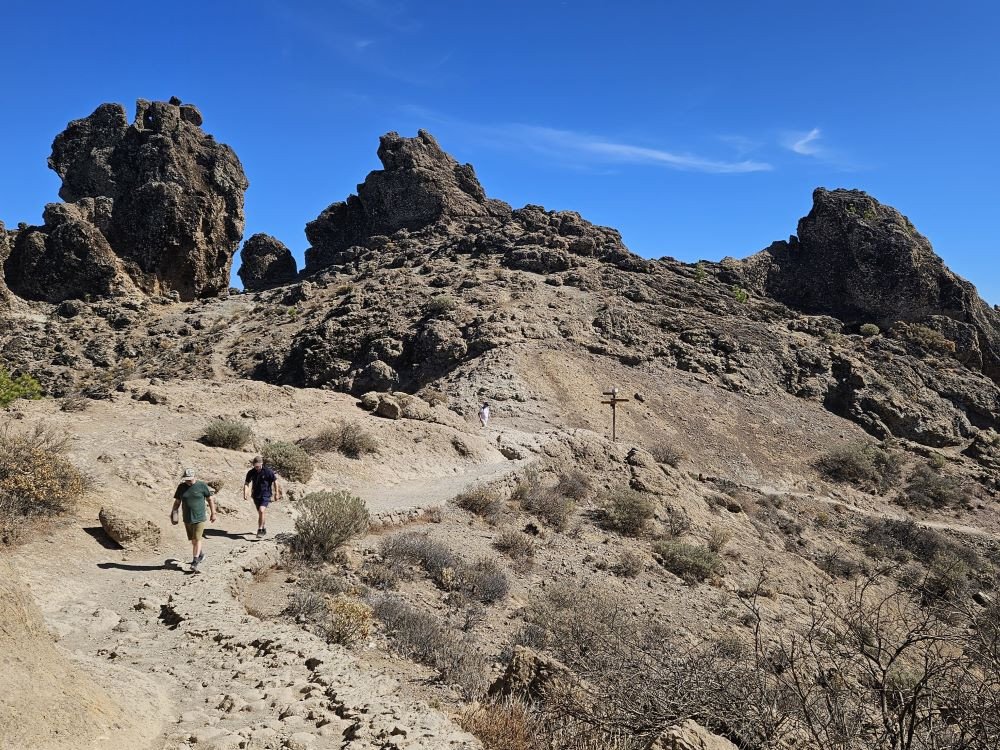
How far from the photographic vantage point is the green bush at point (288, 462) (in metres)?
13.3

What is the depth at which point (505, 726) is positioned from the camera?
15.2ft

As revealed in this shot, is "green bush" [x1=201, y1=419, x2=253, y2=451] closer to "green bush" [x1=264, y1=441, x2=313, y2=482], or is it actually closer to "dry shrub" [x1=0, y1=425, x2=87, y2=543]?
"green bush" [x1=264, y1=441, x2=313, y2=482]

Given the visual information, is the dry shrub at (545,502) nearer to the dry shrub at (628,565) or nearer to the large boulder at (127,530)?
the dry shrub at (628,565)

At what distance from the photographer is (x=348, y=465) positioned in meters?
15.3

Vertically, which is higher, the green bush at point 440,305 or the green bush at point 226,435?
the green bush at point 440,305

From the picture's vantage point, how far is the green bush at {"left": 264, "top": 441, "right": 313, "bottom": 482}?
523 inches

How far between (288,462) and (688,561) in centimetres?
913

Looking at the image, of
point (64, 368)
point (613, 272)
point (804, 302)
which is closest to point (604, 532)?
point (613, 272)

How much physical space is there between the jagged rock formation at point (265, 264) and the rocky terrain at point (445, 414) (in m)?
0.37

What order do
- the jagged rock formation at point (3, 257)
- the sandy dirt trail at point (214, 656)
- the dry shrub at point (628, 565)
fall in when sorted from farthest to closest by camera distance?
the jagged rock formation at point (3, 257)
the dry shrub at point (628, 565)
the sandy dirt trail at point (214, 656)

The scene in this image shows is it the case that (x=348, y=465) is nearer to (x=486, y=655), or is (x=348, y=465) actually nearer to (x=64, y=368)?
(x=486, y=655)

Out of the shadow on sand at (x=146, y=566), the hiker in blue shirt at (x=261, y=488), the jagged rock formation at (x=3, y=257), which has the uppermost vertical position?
the jagged rock formation at (x=3, y=257)

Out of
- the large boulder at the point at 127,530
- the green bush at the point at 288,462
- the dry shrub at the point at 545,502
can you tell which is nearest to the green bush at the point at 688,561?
the dry shrub at the point at 545,502

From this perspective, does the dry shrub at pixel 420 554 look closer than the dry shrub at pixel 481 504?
Yes
